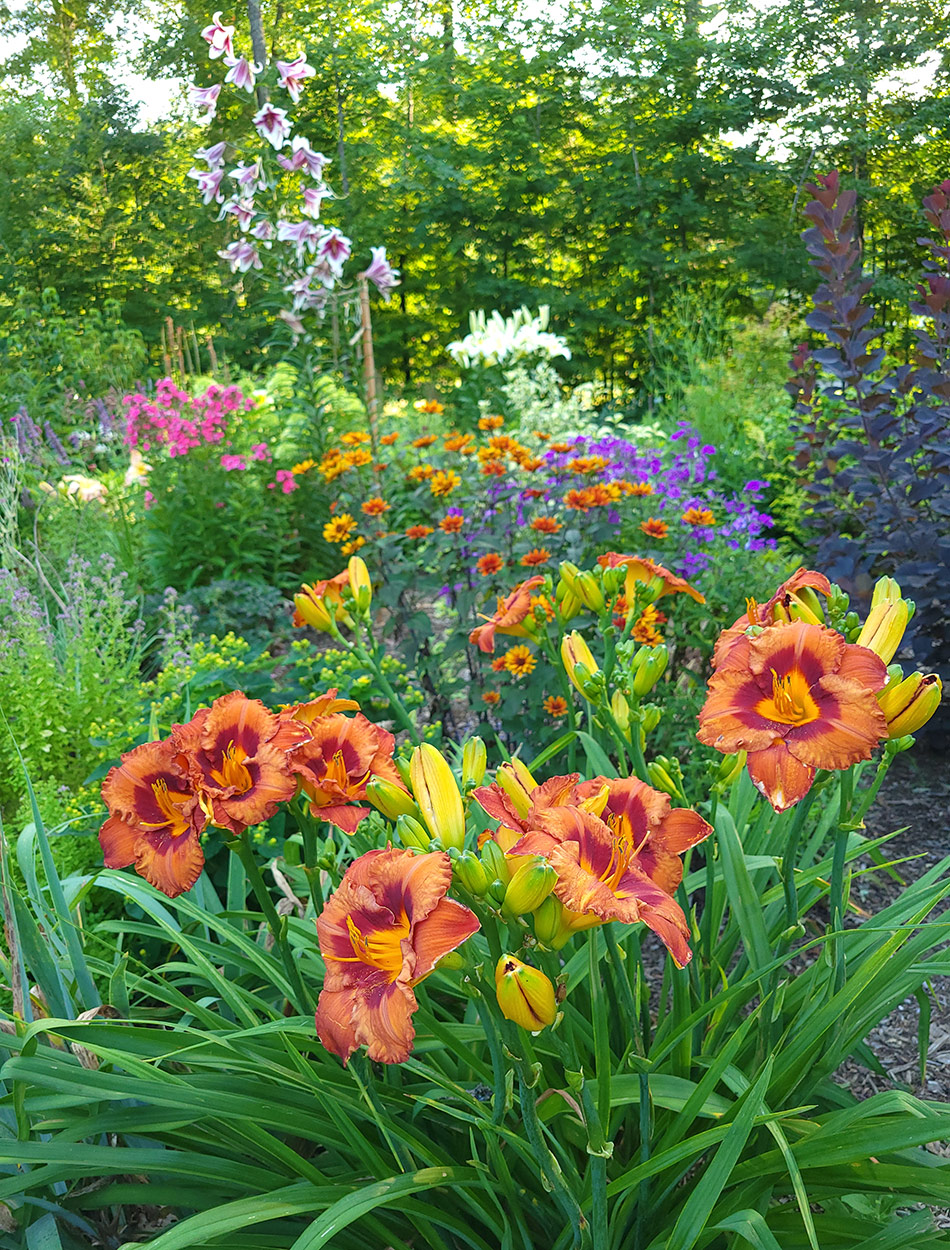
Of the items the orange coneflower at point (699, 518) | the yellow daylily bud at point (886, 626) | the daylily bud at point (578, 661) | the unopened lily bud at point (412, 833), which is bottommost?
the orange coneflower at point (699, 518)

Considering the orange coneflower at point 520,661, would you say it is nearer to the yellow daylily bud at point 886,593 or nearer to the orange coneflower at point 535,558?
the orange coneflower at point 535,558

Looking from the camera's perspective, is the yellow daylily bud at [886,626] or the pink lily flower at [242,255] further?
the pink lily flower at [242,255]

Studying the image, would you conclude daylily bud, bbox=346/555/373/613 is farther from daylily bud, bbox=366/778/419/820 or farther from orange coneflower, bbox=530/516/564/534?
orange coneflower, bbox=530/516/564/534

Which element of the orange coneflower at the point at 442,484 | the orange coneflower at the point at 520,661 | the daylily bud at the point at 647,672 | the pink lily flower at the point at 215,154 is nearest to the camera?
the daylily bud at the point at 647,672

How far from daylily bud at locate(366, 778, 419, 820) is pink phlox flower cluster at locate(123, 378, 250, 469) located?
4183 mm

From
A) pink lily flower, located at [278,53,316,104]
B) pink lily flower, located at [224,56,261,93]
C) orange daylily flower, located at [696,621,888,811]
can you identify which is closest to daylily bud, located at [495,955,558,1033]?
orange daylily flower, located at [696,621,888,811]

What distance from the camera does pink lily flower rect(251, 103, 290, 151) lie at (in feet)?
16.0

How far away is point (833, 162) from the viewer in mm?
12016

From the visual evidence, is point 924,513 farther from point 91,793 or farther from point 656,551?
point 91,793

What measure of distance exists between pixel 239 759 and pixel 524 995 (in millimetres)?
420

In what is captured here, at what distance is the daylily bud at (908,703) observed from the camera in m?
0.91

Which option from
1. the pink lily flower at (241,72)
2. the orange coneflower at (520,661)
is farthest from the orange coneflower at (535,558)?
the pink lily flower at (241,72)

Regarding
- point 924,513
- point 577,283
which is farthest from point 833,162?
point 924,513

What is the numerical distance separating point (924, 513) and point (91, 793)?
264 cm
